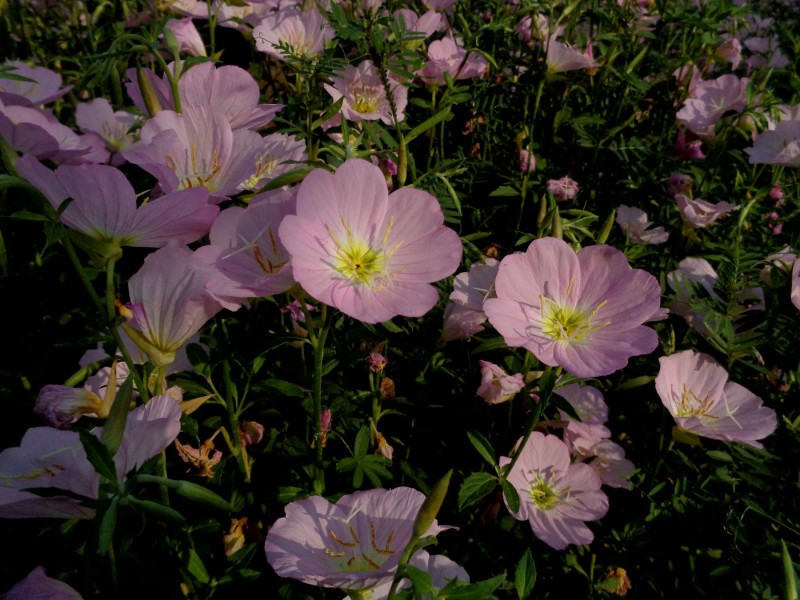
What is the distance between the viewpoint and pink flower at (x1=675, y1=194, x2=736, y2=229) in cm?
208

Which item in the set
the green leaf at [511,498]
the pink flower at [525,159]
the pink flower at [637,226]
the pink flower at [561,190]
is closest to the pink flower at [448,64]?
the pink flower at [525,159]

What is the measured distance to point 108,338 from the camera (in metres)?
1.05

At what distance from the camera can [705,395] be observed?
5.25 ft

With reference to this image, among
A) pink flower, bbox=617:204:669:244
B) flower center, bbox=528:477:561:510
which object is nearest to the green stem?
flower center, bbox=528:477:561:510

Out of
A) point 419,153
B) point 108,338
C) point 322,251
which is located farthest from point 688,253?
point 108,338

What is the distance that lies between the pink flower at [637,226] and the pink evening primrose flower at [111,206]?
1.61 m

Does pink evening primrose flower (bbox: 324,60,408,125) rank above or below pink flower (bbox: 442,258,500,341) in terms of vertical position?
above

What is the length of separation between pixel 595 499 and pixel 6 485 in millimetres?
1275

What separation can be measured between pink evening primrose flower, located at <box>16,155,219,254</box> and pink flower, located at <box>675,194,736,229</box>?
170 centimetres

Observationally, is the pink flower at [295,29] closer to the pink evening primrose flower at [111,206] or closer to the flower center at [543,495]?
the pink evening primrose flower at [111,206]

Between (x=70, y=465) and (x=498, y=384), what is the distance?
88cm

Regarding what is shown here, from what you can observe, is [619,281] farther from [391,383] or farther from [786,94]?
[786,94]

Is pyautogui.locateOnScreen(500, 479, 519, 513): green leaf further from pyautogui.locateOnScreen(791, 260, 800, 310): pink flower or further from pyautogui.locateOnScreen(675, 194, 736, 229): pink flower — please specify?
pyautogui.locateOnScreen(675, 194, 736, 229): pink flower

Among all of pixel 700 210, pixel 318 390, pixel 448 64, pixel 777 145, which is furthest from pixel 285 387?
pixel 777 145
